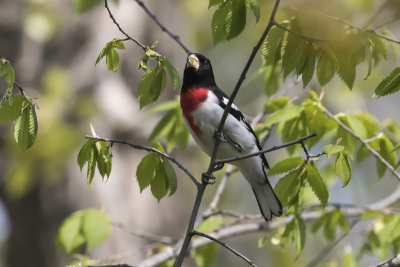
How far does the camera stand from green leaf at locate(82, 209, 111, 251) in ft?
10.2

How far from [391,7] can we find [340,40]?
0.47m

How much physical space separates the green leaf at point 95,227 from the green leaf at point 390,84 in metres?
1.83

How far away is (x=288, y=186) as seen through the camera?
89.4 inches

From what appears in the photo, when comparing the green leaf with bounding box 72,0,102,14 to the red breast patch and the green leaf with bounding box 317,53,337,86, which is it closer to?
the red breast patch

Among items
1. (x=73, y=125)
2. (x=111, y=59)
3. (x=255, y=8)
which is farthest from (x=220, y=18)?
(x=73, y=125)

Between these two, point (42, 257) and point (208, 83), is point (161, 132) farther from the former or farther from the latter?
point (42, 257)

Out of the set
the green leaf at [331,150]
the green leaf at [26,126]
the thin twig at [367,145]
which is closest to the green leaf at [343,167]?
the green leaf at [331,150]

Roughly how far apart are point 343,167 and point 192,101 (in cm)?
109

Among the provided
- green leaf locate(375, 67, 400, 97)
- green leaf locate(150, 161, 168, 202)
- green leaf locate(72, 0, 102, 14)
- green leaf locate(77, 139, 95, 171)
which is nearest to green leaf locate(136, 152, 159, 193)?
green leaf locate(150, 161, 168, 202)

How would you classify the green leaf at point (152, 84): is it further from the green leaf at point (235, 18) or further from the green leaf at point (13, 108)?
the green leaf at point (13, 108)

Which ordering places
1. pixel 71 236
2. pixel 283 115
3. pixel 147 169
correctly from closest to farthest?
1. pixel 147 169
2. pixel 283 115
3. pixel 71 236

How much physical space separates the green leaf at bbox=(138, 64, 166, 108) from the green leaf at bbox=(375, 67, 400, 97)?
2.59ft

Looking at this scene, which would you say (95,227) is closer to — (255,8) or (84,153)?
(84,153)

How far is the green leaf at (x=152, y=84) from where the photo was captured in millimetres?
2090
